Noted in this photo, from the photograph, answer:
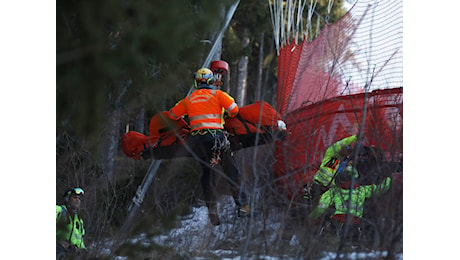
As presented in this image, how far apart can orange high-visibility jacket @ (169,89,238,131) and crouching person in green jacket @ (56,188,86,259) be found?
1.37m

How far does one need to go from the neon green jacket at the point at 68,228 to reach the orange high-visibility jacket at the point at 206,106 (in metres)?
1.53

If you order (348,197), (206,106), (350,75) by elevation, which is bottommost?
(348,197)

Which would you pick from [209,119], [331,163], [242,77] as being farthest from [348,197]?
[242,77]

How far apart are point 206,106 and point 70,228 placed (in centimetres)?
236

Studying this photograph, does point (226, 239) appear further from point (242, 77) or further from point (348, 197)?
point (242, 77)

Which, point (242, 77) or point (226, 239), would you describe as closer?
point (226, 239)

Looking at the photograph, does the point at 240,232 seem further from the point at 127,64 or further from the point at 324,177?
the point at 127,64

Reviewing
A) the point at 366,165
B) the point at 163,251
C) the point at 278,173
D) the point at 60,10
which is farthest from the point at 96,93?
the point at 278,173

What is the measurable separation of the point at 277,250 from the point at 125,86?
1.26m

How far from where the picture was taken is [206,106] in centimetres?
532

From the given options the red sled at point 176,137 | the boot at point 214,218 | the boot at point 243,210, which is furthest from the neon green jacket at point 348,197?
the red sled at point 176,137

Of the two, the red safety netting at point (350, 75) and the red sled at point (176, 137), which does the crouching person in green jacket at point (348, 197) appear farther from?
the red sled at point (176, 137)

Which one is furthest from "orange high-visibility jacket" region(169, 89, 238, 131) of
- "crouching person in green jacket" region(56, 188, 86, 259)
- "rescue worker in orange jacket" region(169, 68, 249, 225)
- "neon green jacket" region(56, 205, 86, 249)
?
"neon green jacket" region(56, 205, 86, 249)
